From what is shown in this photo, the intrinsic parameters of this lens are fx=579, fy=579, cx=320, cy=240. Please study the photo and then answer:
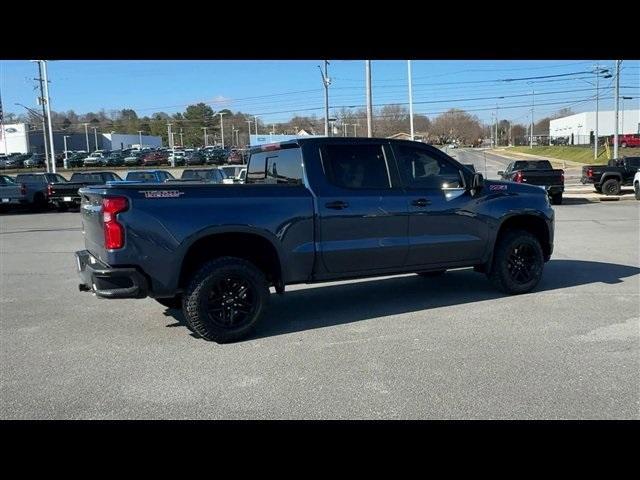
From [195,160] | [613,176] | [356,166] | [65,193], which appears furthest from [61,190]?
[195,160]

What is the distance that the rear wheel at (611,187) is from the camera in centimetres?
2567

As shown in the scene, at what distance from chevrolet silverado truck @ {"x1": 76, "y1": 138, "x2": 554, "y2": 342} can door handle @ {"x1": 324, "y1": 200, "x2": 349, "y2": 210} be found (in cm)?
2

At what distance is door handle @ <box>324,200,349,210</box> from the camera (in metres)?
6.33

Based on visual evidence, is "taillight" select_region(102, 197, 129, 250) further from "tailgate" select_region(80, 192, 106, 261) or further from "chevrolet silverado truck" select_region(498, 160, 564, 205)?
"chevrolet silverado truck" select_region(498, 160, 564, 205)

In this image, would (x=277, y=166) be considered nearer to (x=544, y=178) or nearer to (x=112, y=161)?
(x=544, y=178)

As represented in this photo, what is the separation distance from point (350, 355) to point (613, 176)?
79.6ft

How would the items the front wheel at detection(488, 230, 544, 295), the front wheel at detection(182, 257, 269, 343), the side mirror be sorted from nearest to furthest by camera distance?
1. the front wheel at detection(182, 257, 269, 343)
2. the side mirror
3. the front wheel at detection(488, 230, 544, 295)

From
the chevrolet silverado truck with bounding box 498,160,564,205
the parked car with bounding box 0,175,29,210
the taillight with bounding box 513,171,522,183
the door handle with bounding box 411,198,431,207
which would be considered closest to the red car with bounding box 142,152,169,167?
the parked car with bounding box 0,175,29,210

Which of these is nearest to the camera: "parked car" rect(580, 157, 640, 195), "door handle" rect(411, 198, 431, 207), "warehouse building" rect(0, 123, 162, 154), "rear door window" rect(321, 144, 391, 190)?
"rear door window" rect(321, 144, 391, 190)

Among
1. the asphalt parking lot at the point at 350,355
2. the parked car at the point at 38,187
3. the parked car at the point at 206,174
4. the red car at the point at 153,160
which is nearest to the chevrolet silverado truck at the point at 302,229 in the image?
the asphalt parking lot at the point at 350,355
